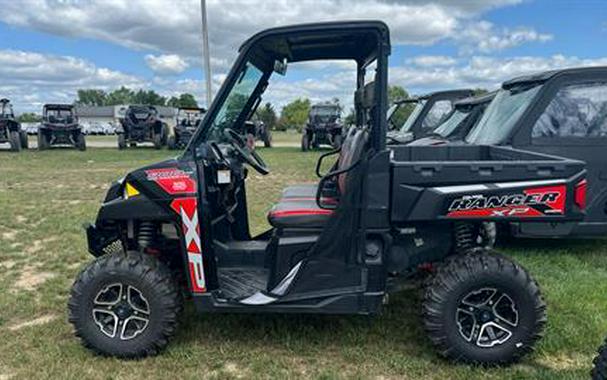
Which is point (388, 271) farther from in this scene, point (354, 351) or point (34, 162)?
point (34, 162)

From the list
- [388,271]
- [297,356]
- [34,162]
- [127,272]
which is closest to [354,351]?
[297,356]

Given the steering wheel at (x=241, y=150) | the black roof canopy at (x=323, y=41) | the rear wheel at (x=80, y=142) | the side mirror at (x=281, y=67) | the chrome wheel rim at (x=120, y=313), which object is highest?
the black roof canopy at (x=323, y=41)

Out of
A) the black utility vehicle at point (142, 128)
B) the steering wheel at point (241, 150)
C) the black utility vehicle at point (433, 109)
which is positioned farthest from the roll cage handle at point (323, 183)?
the black utility vehicle at point (142, 128)

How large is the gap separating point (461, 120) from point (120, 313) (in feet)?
22.4

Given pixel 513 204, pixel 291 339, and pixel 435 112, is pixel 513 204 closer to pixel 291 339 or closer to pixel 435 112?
pixel 291 339

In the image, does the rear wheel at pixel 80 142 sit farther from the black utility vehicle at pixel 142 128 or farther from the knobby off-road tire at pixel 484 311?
the knobby off-road tire at pixel 484 311

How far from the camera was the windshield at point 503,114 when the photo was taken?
17.9ft

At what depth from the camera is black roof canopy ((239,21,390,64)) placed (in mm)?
3164

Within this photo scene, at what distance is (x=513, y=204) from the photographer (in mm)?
3141

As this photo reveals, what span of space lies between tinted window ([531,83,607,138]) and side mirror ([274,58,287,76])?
2682 mm

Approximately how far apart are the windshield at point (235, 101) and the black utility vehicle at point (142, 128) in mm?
18249

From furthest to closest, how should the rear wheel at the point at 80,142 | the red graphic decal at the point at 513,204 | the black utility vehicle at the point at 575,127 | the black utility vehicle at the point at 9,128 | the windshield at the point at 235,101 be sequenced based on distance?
the rear wheel at the point at 80,142, the black utility vehicle at the point at 9,128, the black utility vehicle at the point at 575,127, the windshield at the point at 235,101, the red graphic decal at the point at 513,204

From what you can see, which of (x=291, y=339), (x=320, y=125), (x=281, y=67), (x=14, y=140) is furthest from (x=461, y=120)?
(x=14, y=140)

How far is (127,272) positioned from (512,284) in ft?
7.41
